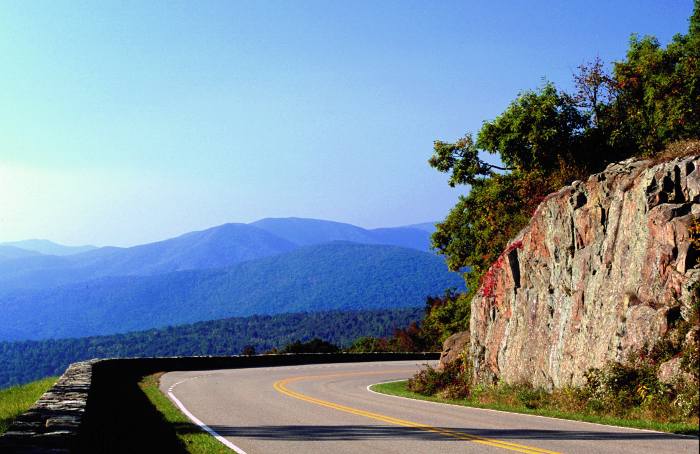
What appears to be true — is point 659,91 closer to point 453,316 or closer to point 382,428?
point 382,428

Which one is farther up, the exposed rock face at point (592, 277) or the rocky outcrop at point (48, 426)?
A: the exposed rock face at point (592, 277)

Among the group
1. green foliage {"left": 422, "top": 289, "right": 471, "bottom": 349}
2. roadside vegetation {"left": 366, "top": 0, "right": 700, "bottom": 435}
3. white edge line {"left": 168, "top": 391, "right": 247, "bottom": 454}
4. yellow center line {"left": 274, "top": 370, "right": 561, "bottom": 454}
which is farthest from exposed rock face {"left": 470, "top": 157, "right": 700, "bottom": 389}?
green foliage {"left": 422, "top": 289, "right": 471, "bottom": 349}

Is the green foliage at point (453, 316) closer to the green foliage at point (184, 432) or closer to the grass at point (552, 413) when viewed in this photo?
the grass at point (552, 413)

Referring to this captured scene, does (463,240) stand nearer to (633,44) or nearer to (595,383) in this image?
(633,44)

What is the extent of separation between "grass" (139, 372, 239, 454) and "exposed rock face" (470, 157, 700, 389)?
9.52 m

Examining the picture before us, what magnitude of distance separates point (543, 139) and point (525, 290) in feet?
32.6

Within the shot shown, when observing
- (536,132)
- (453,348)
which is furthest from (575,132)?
(453,348)

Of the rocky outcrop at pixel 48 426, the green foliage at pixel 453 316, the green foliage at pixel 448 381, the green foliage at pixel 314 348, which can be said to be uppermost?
the green foliage at pixel 453 316

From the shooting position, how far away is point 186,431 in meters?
12.1

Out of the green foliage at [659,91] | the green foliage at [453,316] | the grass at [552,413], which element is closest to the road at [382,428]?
the grass at [552,413]

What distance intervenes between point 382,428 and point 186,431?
13.5 feet

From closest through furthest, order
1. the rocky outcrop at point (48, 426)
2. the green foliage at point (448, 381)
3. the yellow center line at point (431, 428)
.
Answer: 1. the rocky outcrop at point (48, 426)
2. the yellow center line at point (431, 428)
3. the green foliage at point (448, 381)

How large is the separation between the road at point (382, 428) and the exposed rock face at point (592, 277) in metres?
3.16

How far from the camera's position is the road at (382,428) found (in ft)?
31.1
